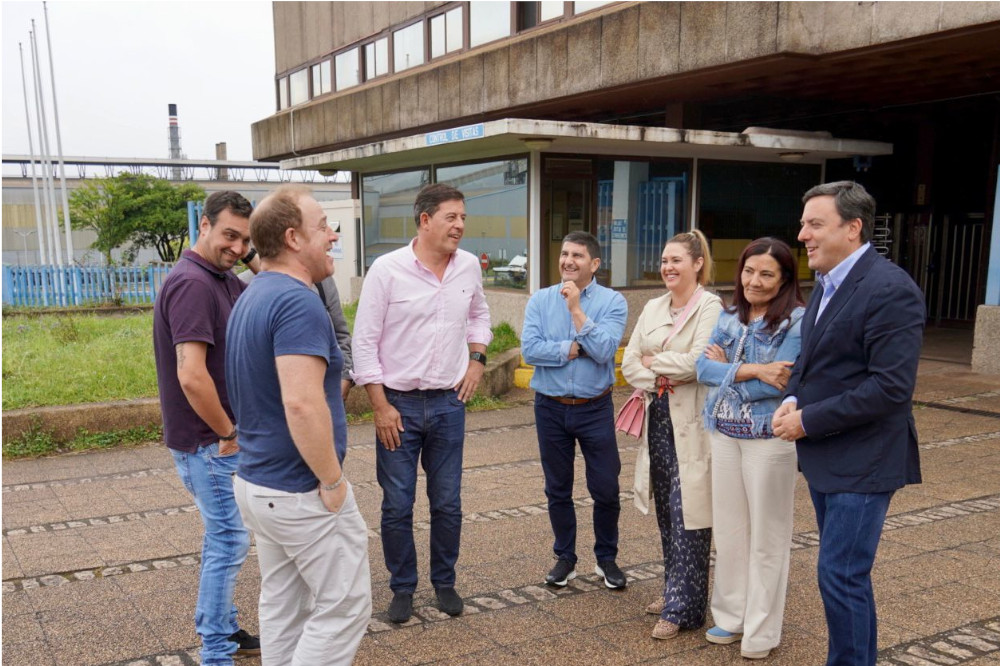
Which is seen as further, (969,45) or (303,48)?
(303,48)

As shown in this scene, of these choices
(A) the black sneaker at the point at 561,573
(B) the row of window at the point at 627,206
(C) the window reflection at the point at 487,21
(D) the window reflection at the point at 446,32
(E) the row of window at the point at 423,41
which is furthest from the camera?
(D) the window reflection at the point at 446,32

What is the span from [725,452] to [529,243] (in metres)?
7.68

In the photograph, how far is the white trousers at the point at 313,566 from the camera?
266 centimetres

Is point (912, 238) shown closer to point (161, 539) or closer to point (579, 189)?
point (579, 189)

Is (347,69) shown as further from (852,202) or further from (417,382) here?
(852,202)

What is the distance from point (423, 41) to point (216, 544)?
14.3 metres

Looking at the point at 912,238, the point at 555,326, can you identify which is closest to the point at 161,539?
the point at 555,326

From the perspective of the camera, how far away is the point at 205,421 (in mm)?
3291

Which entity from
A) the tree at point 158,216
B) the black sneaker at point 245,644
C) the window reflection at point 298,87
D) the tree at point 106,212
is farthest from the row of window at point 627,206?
the tree at point 106,212

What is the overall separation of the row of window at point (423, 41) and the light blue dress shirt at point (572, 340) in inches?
349

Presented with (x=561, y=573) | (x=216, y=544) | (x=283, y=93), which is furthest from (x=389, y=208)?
(x=216, y=544)

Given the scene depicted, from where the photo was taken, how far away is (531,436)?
26.1 feet

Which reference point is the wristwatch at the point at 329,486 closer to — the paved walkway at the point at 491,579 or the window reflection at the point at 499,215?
the paved walkway at the point at 491,579

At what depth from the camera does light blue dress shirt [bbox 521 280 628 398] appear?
4230 mm
